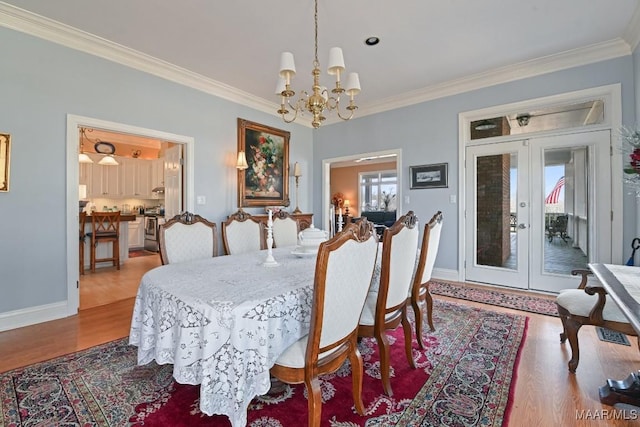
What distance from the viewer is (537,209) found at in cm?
362

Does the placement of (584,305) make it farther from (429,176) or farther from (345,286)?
(429,176)

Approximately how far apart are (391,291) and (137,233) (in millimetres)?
7445

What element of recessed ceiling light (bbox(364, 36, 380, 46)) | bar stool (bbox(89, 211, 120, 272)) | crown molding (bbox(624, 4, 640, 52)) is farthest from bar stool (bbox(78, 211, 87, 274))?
crown molding (bbox(624, 4, 640, 52))

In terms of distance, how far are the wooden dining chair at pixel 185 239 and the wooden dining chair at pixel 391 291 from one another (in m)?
1.51

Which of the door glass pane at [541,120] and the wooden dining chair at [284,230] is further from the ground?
the door glass pane at [541,120]

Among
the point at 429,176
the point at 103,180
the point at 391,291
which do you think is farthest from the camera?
the point at 103,180

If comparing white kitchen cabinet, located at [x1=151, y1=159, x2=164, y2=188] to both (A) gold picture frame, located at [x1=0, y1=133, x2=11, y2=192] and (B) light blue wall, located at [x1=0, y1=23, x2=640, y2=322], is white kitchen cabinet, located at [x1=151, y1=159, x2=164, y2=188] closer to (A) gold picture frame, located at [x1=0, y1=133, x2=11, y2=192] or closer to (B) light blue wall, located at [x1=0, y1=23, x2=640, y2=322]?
(B) light blue wall, located at [x1=0, y1=23, x2=640, y2=322]

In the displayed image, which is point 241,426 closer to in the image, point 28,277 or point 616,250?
point 28,277

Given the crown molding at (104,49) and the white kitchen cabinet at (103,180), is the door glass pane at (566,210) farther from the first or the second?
the white kitchen cabinet at (103,180)

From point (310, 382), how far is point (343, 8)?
2789 millimetres

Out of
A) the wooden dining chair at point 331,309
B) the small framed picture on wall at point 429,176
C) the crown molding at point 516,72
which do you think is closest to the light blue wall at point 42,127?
the wooden dining chair at point 331,309

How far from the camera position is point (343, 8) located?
8.26 ft

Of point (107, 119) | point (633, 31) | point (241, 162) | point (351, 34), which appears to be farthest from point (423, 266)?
point (107, 119)

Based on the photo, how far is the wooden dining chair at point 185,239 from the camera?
2284 millimetres
